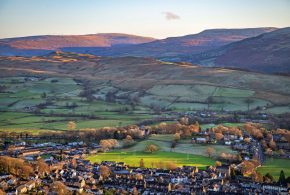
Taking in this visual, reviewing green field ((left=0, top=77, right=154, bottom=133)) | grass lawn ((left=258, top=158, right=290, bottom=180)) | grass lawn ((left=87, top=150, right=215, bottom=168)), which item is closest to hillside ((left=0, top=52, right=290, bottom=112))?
green field ((left=0, top=77, right=154, bottom=133))

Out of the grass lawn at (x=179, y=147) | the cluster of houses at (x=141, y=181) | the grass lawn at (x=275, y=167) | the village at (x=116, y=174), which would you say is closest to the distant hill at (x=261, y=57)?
the grass lawn at (x=179, y=147)

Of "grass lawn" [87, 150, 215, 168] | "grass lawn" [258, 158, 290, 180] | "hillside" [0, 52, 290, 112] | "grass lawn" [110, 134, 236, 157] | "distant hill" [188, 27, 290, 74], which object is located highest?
"distant hill" [188, 27, 290, 74]

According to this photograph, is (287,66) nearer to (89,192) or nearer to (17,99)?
(17,99)

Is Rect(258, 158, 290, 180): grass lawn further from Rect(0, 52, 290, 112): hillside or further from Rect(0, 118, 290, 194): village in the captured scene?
Rect(0, 52, 290, 112): hillside

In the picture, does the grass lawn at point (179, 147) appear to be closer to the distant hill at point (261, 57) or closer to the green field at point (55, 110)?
the green field at point (55, 110)

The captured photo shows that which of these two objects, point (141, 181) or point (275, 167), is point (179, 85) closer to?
point (275, 167)

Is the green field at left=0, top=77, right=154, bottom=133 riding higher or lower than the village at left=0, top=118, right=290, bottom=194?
higher
